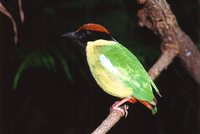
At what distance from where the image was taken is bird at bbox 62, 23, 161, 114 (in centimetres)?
189

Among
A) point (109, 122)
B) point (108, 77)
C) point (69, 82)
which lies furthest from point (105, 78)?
point (69, 82)

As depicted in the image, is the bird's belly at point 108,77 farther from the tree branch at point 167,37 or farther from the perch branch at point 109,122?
the tree branch at point 167,37

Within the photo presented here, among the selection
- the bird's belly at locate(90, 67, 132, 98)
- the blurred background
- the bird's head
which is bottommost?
the blurred background

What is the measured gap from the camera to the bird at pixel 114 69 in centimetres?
189

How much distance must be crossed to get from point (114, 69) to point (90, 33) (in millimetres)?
174

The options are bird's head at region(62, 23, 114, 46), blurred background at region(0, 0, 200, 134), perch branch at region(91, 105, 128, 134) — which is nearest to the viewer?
Result: perch branch at region(91, 105, 128, 134)

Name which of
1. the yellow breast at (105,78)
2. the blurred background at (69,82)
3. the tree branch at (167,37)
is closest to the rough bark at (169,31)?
the tree branch at (167,37)

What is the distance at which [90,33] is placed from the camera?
195 centimetres

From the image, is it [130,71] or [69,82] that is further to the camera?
[69,82]

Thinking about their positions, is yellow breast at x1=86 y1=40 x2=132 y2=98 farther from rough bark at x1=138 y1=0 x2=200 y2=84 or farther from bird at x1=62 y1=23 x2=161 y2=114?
rough bark at x1=138 y1=0 x2=200 y2=84

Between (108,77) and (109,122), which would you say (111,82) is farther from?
(109,122)

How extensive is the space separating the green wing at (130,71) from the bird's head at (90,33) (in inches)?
1.9

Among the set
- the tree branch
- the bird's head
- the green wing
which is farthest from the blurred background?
the green wing

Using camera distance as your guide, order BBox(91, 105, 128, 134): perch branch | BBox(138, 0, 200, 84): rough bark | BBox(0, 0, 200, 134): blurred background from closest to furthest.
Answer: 1. BBox(91, 105, 128, 134): perch branch
2. BBox(138, 0, 200, 84): rough bark
3. BBox(0, 0, 200, 134): blurred background
